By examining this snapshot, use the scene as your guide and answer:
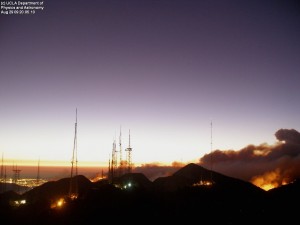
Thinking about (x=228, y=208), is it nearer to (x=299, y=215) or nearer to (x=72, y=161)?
(x=299, y=215)

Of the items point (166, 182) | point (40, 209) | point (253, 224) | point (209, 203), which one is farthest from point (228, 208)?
point (166, 182)

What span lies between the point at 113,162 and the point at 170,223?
56.3 m

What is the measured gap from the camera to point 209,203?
91312 mm

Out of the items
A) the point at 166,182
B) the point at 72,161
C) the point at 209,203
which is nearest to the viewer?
the point at 72,161

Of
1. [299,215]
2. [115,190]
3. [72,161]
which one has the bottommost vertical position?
[299,215]

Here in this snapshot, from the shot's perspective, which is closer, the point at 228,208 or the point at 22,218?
the point at 22,218

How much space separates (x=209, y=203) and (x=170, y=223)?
77.4ft

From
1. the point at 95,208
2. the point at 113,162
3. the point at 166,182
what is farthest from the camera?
the point at 166,182

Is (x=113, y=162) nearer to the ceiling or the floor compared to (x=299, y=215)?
nearer to the ceiling

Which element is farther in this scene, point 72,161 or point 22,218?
point 72,161

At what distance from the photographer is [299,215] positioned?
86.9 metres

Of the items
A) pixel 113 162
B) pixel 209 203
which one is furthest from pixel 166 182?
pixel 209 203

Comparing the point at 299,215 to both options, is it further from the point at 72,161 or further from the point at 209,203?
the point at 72,161

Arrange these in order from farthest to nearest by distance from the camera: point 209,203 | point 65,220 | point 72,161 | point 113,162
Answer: point 113,162 < point 209,203 < point 72,161 < point 65,220
